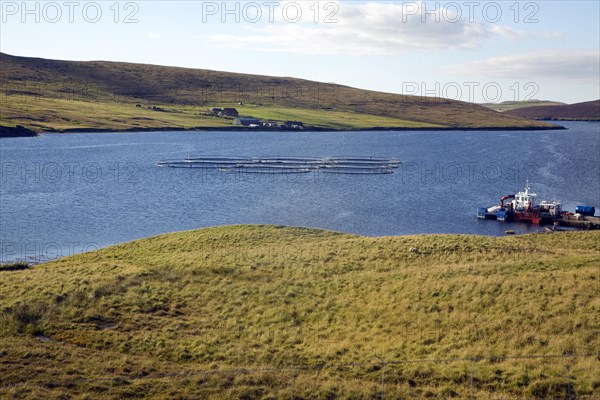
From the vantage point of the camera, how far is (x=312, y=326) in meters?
29.9

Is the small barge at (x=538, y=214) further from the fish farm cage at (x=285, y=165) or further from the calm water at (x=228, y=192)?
the fish farm cage at (x=285, y=165)

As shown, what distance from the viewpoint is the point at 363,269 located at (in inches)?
1563

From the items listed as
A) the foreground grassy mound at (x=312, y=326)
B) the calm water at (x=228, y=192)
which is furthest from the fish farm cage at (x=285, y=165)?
the foreground grassy mound at (x=312, y=326)

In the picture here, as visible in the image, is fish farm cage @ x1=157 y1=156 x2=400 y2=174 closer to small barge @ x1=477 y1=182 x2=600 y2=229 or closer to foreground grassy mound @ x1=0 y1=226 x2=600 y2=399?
small barge @ x1=477 y1=182 x2=600 y2=229

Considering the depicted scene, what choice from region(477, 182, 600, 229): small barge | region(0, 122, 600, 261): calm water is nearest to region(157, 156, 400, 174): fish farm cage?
region(0, 122, 600, 261): calm water

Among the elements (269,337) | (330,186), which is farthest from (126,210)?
(269,337)

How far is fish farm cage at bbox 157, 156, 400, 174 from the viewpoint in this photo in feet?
427

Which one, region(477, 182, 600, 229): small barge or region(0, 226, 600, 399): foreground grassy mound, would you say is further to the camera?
region(477, 182, 600, 229): small barge

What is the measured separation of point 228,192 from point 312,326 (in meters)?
71.2

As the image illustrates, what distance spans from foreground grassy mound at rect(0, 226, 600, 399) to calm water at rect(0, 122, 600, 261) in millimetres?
25055

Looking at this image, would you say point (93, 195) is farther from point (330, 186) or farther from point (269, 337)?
point (269, 337)

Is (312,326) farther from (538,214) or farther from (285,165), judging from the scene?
(285,165)

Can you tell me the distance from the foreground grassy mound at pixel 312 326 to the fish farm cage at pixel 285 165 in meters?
86.1

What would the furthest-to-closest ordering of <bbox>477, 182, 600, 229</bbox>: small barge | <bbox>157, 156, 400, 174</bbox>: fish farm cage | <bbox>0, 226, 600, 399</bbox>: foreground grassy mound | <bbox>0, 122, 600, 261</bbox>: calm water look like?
<bbox>157, 156, 400, 174</bbox>: fish farm cage → <bbox>477, 182, 600, 229</bbox>: small barge → <bbox>0, 122, 600, 261</bbox>: calm water → <bbox>0, 226, 600, 399</bbox>: foreground grassy mound
